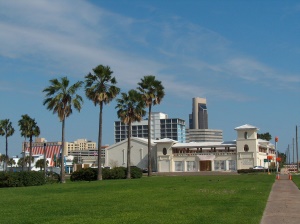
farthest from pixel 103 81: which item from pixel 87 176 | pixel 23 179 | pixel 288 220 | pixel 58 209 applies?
pixel 288 220

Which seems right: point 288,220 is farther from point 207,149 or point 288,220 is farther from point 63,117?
point 207,149

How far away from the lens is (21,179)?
43.8 m

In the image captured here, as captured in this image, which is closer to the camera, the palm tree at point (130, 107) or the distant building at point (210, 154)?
the palm tree at point (130, 107)

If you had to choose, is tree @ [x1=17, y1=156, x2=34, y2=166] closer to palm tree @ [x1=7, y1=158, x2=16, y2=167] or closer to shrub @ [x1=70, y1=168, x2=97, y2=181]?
palm tree @ [x1=7, y1=158, x2=16, y2=167]

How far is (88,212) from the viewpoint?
53.7 feet

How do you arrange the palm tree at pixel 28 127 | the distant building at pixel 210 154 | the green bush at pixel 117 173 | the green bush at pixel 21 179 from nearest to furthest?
the green bush at pixel 21 179
the green bush at pixel 117 173
the palm tree at pixel 28 127
the distant building at pixel 210 154

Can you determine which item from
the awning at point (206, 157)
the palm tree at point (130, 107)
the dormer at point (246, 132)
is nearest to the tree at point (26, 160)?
the palm tree at point (130, 107)

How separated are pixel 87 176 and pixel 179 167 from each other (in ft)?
155

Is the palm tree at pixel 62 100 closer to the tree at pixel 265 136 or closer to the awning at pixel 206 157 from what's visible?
the awning at pixel 206 157

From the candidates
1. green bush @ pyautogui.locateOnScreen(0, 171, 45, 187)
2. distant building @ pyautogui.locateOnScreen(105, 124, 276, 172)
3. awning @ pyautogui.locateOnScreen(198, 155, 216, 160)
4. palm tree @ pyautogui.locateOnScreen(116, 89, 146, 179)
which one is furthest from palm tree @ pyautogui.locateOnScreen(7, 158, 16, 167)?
green bush @ pyautogui.locateOnScreen(0, 171, 45, 187)

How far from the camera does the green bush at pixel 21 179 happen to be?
42625 mm

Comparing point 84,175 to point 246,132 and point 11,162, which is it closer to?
point 246,132

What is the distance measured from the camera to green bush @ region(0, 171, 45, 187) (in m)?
42.6

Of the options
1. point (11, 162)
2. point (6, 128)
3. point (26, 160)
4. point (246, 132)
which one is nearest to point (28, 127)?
point (6, 128)
